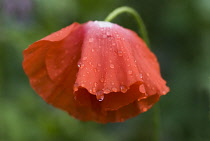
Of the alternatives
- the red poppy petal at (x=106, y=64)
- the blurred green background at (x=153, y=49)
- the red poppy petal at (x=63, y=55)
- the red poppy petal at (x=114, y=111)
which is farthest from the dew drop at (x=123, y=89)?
the blurred green background at (x=153, y=49)

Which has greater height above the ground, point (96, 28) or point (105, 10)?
point (96, 28)

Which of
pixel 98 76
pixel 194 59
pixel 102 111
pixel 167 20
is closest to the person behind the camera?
pixel 98 76

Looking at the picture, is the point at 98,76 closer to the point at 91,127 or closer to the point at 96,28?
the point at 96,28

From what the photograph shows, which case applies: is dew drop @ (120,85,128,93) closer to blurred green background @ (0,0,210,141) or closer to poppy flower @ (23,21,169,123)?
poppy flower @ (23,21,169,123)

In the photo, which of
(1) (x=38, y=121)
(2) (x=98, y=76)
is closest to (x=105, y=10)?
(1) (x=38, y=121)

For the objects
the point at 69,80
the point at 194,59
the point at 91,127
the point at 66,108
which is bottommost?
the point at 91,127

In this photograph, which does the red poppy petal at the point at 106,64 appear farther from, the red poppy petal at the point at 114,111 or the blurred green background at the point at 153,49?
the blurred green background at the point at 153,49
